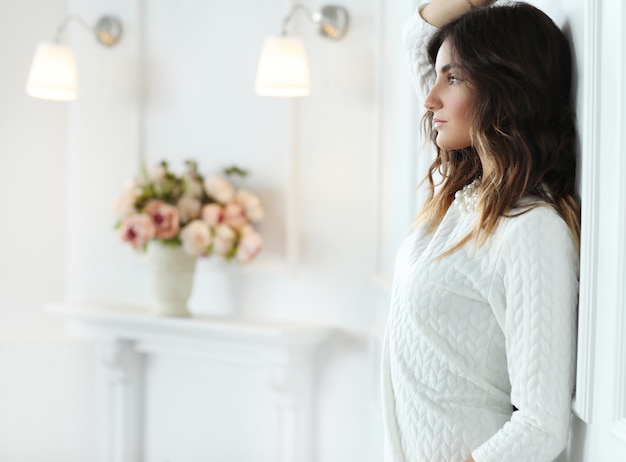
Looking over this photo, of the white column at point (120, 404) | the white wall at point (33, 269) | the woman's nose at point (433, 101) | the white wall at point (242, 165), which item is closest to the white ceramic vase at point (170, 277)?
the white wall at point (242, 165)

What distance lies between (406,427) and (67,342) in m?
1.86

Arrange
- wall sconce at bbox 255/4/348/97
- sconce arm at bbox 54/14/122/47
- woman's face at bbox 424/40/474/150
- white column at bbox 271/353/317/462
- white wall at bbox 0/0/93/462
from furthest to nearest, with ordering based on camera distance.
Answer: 1. white wall at bbox 0/0/93/462
2. sconce arm at bbox 54/14/122/47
3. white column at bbox 271/353/317/462
4. wall sconce at bbox 255/4/348/97
5. woman's face at bbox 424/40/474/150

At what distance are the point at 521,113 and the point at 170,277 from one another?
1.55m

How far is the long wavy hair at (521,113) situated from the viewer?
111 centimetres

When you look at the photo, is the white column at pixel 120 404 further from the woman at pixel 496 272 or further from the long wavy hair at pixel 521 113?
the long wavy hair at pixel 521 113

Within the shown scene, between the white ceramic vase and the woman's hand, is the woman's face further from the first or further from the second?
the white ceramic vase

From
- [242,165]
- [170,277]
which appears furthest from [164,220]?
[242,165]

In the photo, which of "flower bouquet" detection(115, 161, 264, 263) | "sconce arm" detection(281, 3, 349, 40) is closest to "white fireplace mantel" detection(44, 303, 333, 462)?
"flower bouquet" detection(115, 161, 264, 263)

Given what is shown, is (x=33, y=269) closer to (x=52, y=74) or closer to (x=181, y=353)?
(x=181, y=353)

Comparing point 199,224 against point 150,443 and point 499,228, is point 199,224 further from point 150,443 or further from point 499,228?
point 499,228

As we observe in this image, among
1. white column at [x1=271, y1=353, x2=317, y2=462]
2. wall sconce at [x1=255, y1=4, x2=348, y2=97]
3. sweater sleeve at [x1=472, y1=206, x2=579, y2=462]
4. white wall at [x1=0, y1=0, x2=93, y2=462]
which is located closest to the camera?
sweater sleeve at [x1=472, y1=206, x2=579, y2=462]

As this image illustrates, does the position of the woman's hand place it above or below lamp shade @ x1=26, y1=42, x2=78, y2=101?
below

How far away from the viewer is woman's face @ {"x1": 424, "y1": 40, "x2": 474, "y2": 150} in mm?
1182

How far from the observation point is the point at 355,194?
7.81 ft
